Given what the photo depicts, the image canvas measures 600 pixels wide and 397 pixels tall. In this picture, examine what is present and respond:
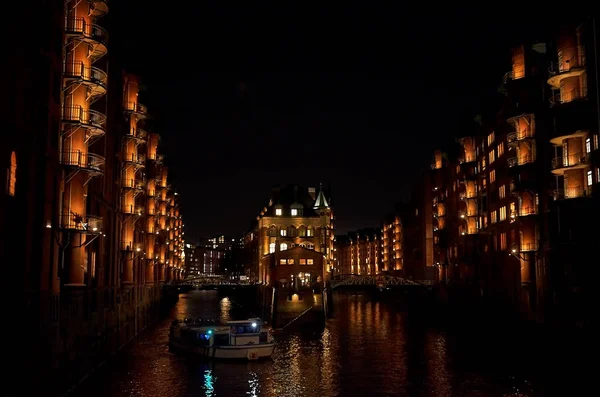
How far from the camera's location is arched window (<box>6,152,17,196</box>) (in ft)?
97.9

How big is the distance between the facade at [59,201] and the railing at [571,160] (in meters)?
36.9

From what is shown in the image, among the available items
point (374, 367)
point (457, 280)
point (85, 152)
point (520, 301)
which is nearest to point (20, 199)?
point (85, 152)

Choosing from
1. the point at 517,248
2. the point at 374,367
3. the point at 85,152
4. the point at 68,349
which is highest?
the point at 85,152

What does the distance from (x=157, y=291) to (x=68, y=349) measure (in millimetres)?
62646

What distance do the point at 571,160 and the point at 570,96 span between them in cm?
530

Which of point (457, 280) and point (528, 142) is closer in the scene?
point (528, 142)

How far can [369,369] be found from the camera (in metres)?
48.7

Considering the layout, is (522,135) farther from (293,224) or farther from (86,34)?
(293,224)

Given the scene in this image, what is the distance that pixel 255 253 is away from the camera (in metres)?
145

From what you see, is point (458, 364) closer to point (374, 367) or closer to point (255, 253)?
point (374, 367)

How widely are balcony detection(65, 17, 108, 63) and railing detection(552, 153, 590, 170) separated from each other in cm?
3749

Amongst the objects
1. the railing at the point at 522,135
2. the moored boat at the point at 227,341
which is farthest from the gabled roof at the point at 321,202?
the moored boat at the point at 227,341

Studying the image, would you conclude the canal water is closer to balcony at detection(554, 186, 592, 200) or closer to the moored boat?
the moored boat

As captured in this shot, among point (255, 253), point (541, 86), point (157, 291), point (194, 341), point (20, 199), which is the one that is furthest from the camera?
point (255, 253)
